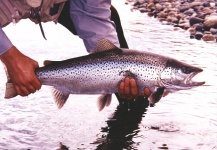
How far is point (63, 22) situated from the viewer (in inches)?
143

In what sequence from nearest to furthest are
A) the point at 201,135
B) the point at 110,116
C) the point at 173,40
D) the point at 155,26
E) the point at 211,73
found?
1. the point at 201,135
2. the point at 110,116
3. the point at 211,73
4. the point at 173,40
5. the point at 155,26

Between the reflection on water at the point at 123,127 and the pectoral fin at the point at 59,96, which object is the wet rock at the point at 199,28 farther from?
the pectoral fin at the point at 59,96

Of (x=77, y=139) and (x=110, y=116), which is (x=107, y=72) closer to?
(x=77, y=139)

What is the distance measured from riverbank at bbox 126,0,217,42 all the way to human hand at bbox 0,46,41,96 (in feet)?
15.4

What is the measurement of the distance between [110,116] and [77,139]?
0.59 meters

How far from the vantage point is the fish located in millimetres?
2873

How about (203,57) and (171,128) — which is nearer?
(171,128)

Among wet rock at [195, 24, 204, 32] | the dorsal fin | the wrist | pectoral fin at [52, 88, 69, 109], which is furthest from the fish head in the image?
wet rock at [195, 24, 204, 32]

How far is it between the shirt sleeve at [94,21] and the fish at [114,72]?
0.34 metres

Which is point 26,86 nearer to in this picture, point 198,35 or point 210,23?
point 198,35

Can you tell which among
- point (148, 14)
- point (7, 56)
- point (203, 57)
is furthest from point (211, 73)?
point (148, 14)

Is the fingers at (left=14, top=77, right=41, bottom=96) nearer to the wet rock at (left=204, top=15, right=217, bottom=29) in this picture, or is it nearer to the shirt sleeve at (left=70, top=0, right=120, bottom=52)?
the shirt sleeve at (left=70, top=0, right=120, bottom=52)

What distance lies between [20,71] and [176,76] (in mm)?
931

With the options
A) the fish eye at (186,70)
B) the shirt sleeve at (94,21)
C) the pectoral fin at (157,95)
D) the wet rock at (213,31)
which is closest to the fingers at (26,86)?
the shirt sleeve at (94,21)
